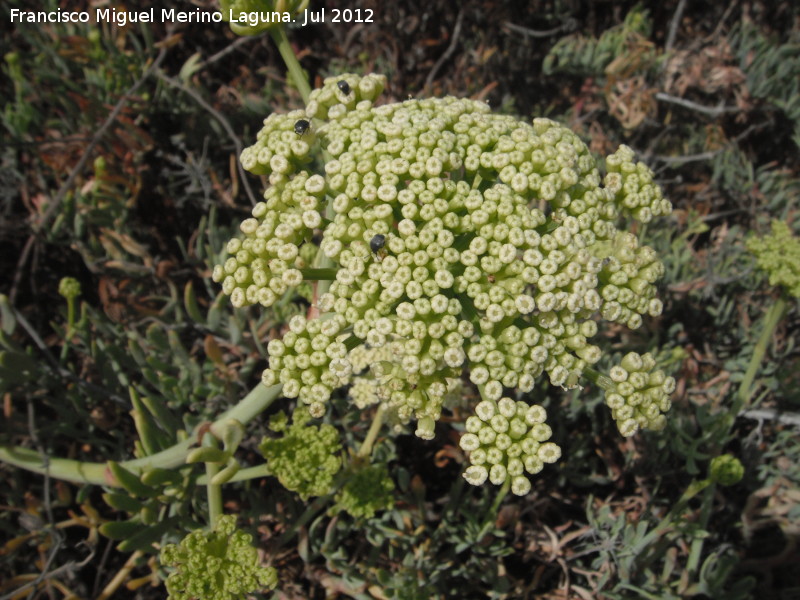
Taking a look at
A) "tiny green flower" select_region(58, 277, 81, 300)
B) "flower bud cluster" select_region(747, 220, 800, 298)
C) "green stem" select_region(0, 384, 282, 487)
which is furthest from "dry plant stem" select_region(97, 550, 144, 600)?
"flower bud cluster" select_region(747, 220, 800, 298)

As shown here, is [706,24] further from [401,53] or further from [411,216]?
[411,216]

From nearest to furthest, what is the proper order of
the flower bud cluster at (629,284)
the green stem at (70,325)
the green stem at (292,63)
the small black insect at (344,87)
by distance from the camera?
the flower bud cluster at (629,284)
the small black insect at (344,87)
the green stem at (292,63)
the green stem at (70,325)

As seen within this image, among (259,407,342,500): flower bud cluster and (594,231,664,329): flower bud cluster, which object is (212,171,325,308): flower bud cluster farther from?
(594,231,664,329): flower bud cluster

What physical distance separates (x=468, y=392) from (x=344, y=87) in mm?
1654

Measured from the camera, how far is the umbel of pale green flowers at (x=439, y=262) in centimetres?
187

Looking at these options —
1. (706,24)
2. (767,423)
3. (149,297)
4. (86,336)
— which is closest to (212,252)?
(149,297)

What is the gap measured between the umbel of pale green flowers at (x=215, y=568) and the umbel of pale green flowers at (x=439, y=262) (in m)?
0.65

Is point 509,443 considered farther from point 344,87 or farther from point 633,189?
point 344,87

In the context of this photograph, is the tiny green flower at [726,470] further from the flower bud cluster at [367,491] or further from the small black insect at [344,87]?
the small black insect at [344,87]

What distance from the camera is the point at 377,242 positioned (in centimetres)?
184

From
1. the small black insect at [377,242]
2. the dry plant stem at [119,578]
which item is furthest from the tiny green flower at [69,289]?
the small black insect at [377,242]

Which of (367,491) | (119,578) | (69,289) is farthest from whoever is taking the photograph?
(69,289)

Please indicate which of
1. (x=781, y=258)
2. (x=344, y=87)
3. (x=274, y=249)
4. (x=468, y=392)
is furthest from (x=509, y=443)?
(x=781, y=258)

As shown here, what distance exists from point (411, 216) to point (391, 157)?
24cm
